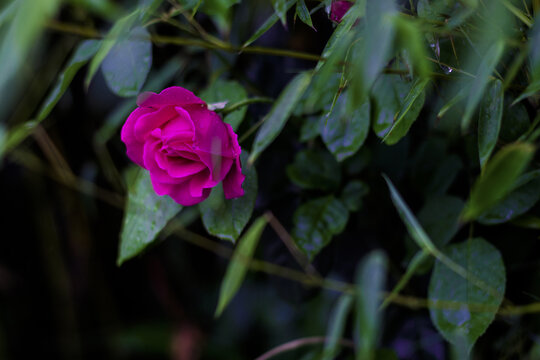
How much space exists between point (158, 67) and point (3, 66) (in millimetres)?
594

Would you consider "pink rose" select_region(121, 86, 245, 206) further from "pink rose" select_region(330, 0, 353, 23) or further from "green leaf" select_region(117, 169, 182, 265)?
"pink rose" select_region(330, 0, 353, 23)

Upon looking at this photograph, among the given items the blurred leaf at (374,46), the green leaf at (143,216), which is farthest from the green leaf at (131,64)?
the blurred leaf at (374,46)

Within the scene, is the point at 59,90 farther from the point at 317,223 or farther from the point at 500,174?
the point at 500,174

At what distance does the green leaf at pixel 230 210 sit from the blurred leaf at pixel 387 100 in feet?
0.46

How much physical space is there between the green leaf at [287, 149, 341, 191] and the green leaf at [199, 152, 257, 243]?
0.44 ft

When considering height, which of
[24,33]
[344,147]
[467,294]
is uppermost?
[24,33]

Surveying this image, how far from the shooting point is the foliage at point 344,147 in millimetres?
402

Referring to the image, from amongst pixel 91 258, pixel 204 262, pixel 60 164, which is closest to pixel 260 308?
pixel 204 262

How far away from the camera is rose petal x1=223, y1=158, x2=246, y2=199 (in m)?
0.50

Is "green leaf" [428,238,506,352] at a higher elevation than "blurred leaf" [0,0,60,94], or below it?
below

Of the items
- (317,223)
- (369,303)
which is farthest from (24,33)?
(317,223)

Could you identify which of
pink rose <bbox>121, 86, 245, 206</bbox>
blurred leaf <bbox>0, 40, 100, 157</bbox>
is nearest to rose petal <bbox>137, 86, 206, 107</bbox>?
pink rose <bbox>121, 86, 245, 206</bbox>

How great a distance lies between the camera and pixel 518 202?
56cm

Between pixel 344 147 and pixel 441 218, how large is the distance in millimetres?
158
